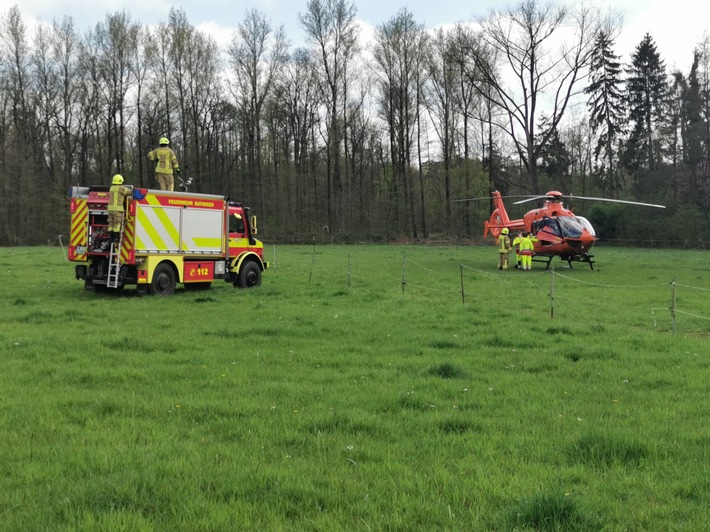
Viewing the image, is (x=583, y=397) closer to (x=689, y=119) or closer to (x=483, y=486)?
(x=483, y=486)

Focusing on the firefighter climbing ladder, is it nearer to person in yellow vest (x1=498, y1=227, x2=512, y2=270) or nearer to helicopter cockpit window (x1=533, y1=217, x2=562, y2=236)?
person in yellow vest (x1=498, y1=227, x2=512, y2=270)

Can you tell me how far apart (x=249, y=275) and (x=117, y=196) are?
4667mm

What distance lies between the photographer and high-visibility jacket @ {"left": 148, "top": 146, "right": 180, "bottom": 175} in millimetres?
15641

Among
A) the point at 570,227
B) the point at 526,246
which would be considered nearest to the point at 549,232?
the point at 570,227

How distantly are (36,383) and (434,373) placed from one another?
4.57 meters

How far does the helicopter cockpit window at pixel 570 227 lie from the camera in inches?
983

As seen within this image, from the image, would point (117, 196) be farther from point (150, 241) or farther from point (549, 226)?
point (549, 226)

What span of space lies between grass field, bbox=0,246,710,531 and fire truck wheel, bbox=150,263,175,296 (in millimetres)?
3018

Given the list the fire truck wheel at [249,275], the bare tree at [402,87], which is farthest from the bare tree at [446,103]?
the fire truck wheel at [249,275]

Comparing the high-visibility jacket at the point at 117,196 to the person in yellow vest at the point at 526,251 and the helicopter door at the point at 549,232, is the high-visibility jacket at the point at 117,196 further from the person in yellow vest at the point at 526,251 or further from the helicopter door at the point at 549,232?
the helicopter door at the point at 549,232

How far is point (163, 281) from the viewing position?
15.0m

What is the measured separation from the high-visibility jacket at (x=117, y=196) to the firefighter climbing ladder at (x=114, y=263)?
1.43 feet

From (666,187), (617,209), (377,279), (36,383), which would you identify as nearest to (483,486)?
(36,383)

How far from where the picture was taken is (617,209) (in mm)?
50406
